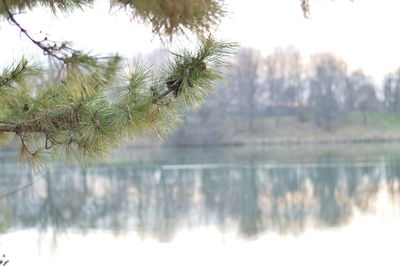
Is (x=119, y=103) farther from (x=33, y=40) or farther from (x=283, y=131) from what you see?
(x=283, y=131)

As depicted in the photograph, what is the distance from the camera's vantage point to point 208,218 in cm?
838

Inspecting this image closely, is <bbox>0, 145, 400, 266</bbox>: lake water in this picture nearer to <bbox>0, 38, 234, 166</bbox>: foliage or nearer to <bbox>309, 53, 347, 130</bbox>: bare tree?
<bbox>0, 38, 234, 166</bbox>: foliage

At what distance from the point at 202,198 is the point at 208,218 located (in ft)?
6.62

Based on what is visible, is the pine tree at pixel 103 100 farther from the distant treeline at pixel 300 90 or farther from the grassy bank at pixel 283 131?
the distant treeline at pixel 300 90

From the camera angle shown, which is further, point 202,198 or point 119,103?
point 202,198

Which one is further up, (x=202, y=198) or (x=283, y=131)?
(x=283, y=131)

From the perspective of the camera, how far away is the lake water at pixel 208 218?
616cm

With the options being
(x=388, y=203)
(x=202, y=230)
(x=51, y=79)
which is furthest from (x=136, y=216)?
(x=51, y=79)

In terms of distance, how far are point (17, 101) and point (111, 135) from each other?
79 centimetres

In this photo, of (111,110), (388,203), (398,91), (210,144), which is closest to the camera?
(111,110)

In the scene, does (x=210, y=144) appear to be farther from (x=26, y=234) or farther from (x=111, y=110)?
(x=111, y=110)

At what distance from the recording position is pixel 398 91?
42.7 meters

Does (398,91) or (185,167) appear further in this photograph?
(398,91)

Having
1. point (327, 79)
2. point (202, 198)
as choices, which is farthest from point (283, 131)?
point (202, 198)
